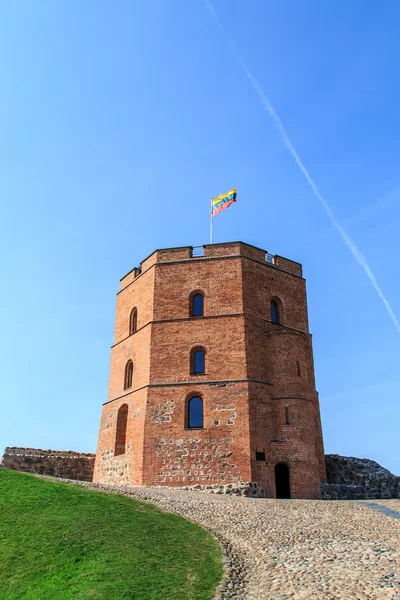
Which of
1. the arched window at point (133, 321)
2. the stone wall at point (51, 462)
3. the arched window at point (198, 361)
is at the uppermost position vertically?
the arched window at point (133, 321)

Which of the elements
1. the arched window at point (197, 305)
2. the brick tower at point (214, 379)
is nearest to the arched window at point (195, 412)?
the brick tower at point (214, 379)

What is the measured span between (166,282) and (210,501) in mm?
11549

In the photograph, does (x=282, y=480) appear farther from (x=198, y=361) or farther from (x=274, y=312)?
(x=274, y=312)

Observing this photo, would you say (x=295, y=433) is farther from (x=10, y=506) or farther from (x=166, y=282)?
(x=10, y=506)

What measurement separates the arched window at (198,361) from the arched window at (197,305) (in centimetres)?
180

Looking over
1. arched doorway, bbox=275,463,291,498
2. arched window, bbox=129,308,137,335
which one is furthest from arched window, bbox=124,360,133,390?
arched doorway, bbox=275,463,291,498

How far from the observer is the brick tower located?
21.4 meters

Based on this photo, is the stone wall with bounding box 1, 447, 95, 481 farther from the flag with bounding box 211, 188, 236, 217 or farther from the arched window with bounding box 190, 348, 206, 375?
the flag with bounding box 211, 188, 236, 217

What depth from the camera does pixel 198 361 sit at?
23516 mm

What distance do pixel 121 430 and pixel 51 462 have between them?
11.4 feet

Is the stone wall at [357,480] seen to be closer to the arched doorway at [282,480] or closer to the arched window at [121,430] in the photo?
the arched doorway at [282,480]

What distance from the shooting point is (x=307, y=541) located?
11609mm

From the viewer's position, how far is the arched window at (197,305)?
24500 millimetres

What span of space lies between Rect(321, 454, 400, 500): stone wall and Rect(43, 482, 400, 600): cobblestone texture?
5893 mm
